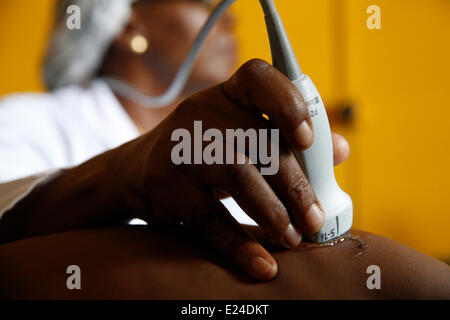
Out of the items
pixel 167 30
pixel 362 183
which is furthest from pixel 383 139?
pixel 167 30

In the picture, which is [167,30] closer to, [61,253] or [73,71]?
[73,71]

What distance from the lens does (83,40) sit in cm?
108

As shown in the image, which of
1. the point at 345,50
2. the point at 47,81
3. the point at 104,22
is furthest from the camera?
the point at 345,50

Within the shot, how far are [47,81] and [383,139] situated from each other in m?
1.26

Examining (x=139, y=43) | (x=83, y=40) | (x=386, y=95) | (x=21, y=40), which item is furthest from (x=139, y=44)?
(x=386, y=95)

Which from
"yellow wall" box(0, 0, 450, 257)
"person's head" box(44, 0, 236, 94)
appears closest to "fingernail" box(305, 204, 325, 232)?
"person's head" box(44, 0, 236, 94)

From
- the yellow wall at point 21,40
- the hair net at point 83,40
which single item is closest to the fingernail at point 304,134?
the hair net at point 83,40

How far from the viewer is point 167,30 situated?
3.51 ft

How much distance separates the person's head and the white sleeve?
65cm

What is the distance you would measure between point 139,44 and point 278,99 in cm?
89

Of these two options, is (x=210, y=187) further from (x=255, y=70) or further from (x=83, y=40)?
(x=83, y=40)

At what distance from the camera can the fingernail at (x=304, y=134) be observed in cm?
31

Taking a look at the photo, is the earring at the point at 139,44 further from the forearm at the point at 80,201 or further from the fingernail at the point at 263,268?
the fingernail at the point at 263,268

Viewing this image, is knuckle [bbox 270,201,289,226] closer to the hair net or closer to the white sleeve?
the white sleeve
